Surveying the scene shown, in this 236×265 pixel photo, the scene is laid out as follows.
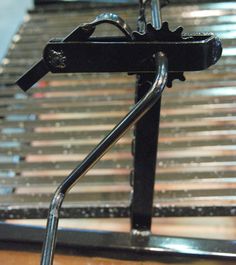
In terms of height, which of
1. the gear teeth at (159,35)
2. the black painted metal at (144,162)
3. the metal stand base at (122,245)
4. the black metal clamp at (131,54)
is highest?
the gear teeth at (159,35)

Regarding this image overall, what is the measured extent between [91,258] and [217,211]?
0.31m

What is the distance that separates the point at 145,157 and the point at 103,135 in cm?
46

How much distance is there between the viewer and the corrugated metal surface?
101cm

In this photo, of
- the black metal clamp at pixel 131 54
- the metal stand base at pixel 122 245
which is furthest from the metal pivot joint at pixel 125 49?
the metal stand base at pixel 122 245

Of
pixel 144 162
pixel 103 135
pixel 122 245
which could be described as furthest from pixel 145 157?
pixel 103 135

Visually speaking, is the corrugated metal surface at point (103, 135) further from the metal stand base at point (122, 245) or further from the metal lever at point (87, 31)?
the metal lever at point (87, 31)

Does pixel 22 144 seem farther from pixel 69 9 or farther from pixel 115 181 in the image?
pixel 69 9

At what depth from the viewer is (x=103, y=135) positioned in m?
1.22

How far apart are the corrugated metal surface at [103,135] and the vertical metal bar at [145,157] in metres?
0.09

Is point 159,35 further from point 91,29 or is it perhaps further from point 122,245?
point 122,245

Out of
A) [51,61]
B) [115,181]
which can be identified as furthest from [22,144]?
[51,61]

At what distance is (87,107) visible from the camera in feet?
4.30

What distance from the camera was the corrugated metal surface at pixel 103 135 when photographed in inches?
39.9

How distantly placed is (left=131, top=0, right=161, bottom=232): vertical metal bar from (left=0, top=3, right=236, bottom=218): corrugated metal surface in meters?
0.09
